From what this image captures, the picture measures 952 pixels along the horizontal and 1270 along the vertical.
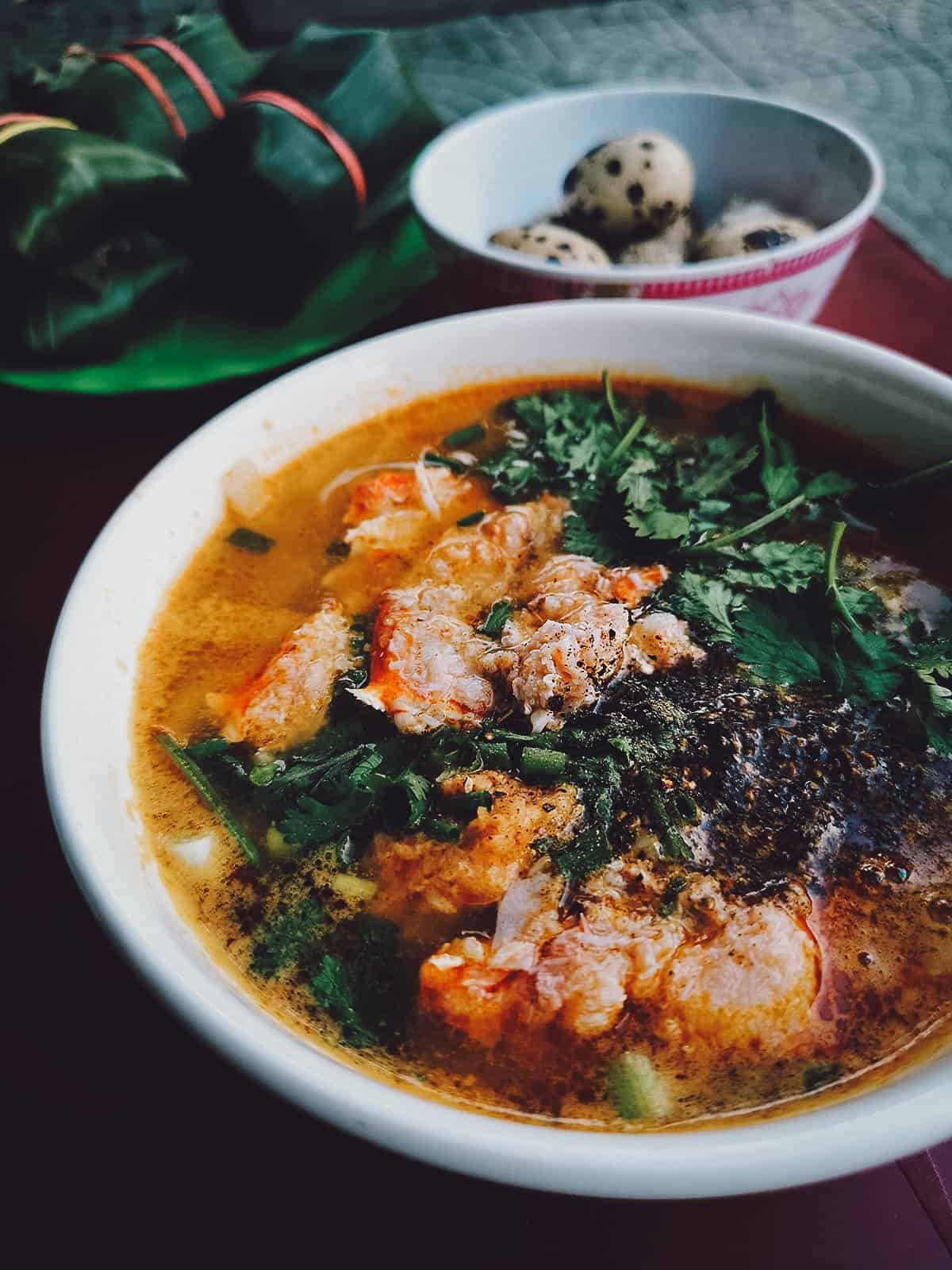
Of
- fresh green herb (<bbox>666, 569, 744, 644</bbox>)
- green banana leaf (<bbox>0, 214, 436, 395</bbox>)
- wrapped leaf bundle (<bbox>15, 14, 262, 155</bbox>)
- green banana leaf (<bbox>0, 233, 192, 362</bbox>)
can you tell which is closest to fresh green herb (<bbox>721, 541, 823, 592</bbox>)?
fresh green herb (<bbox>666, 569, 744, 644</bbox>)

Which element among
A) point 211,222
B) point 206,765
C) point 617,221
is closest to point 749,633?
point 206,765

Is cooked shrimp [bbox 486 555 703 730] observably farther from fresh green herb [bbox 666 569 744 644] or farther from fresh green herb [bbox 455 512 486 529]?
fresh green herb [bbox 455 512 486 529]

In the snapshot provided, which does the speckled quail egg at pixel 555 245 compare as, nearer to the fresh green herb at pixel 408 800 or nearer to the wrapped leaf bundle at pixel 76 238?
the wrapped leaf bundle at pixel 76 238

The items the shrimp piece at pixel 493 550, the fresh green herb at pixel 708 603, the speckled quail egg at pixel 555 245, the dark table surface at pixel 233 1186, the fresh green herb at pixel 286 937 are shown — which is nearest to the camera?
the dark table surface at pixel 233 1186

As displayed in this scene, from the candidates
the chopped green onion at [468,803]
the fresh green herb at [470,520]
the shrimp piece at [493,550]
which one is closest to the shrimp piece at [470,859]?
the chopped green onion at [468,803]

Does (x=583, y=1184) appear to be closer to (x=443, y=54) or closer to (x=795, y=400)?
(x=795, y=400)

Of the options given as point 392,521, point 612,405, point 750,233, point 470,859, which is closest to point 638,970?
point 470,859
